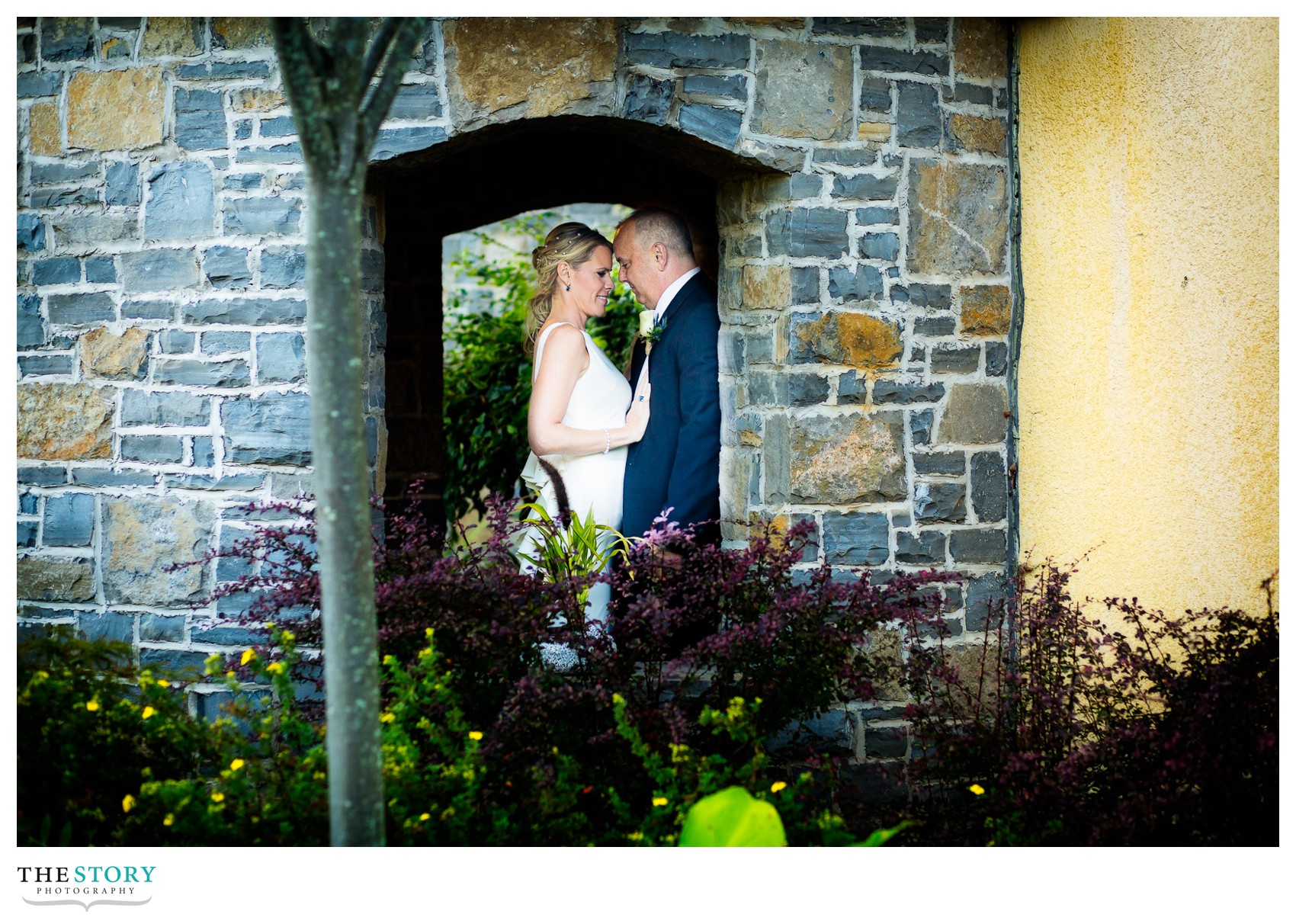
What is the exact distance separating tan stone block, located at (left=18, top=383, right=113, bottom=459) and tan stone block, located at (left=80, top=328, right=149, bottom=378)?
70 mm

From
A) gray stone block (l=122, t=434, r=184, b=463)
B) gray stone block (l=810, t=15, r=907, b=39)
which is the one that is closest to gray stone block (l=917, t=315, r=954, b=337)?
gray stone block (l=810, t=15, r=907, b=39)

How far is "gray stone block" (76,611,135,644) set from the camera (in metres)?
3.94

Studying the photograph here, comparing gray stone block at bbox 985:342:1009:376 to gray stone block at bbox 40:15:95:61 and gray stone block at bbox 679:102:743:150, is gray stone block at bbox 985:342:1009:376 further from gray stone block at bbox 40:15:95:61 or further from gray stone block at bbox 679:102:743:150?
gray stone block at bbox 40:15:95:61

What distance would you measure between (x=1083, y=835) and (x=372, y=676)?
2055 mm

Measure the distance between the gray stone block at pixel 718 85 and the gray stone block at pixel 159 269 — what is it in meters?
1.82

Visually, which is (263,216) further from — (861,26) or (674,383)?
(861,26)

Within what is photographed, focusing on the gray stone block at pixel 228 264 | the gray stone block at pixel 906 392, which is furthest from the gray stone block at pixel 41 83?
the gray stone block at pixel 906 392

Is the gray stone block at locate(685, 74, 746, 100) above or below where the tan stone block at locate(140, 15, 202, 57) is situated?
below

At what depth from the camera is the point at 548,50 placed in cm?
381

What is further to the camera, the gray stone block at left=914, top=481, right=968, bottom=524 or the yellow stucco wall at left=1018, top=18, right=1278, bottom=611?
the gray stone block at left=914, top=481, right=968, bottom=524

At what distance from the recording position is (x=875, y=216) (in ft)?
13.2

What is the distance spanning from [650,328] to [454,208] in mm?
1685

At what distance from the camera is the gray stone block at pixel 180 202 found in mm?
3879
